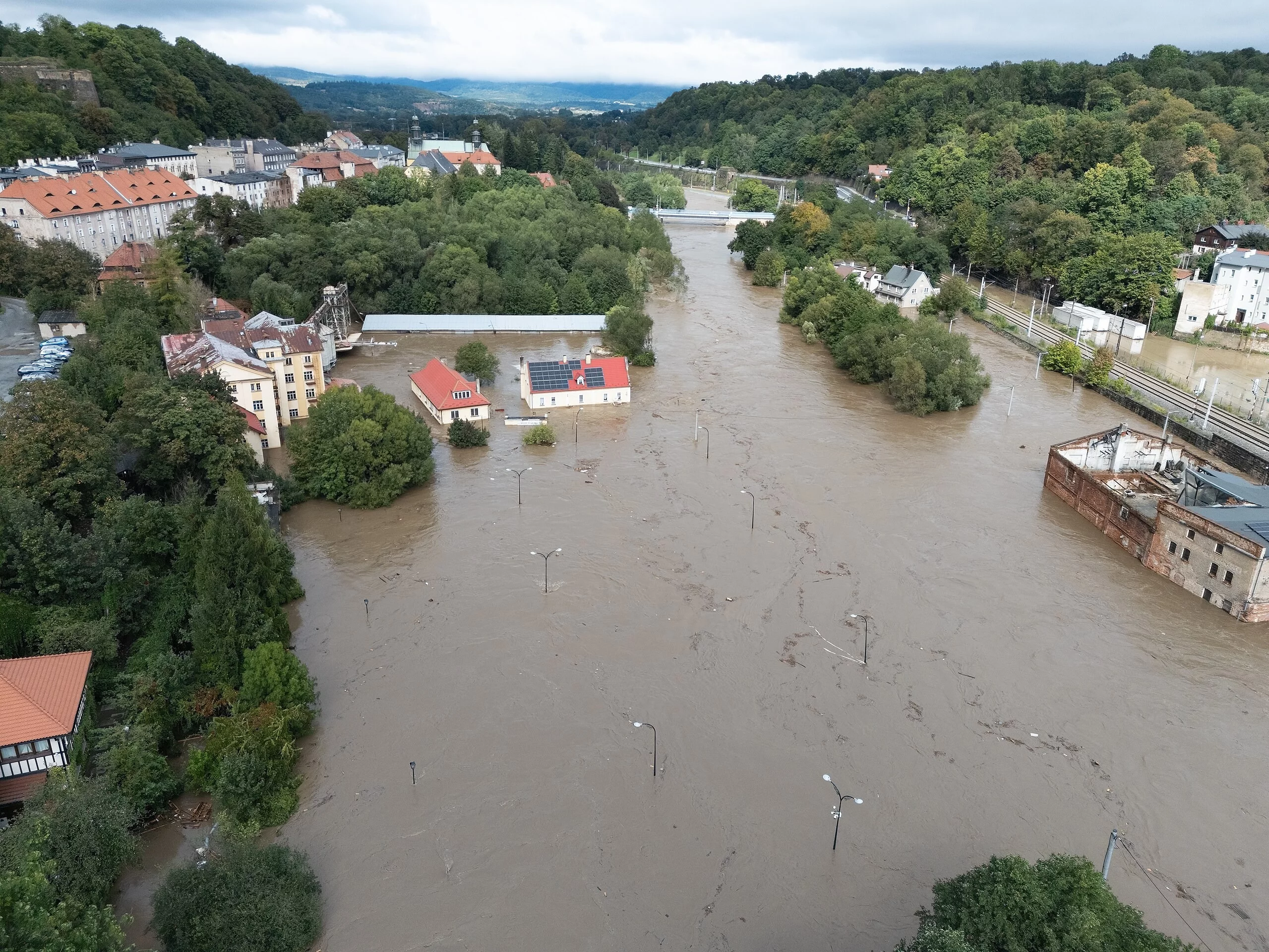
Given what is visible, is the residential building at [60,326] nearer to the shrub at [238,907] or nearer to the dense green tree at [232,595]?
the dense green tree at [232,595]

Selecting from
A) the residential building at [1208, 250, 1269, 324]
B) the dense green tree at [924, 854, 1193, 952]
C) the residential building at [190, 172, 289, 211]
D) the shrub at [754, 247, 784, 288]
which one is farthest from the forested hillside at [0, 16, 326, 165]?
the residential building at [1208, 250, 1269, 324]

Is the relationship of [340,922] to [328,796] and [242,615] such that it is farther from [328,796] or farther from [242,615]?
[242,615]

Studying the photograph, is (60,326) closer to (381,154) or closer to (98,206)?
(98,206)

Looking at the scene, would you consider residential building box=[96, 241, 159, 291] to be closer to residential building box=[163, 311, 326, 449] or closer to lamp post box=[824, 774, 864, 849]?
residential building box=[163, 311, 326, 449]

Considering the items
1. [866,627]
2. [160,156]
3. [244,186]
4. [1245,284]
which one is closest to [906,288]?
[1245,284]

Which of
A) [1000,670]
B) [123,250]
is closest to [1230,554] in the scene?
[1000,670]
